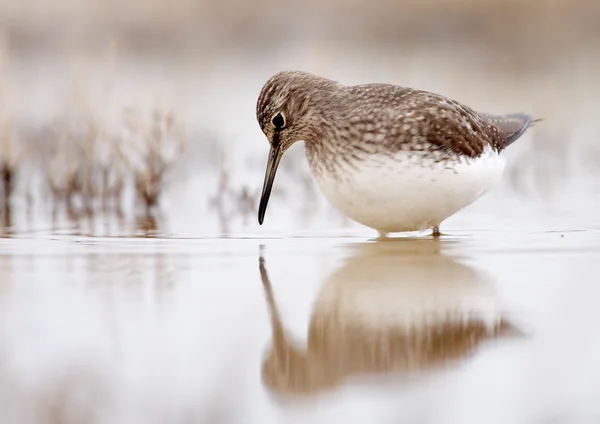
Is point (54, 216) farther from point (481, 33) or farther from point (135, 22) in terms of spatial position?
point (481, 33)

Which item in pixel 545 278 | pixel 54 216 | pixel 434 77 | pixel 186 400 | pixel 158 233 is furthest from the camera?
pixel 434 77

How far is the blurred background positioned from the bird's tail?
61cm

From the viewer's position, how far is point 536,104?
11.2 metres

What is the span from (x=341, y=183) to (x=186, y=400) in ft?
10.2

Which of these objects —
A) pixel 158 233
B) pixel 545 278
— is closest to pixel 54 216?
pixel 158 233

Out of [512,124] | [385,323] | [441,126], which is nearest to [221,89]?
[512,124]

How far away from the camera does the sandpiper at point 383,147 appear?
241 inches

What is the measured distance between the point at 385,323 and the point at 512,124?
4136 mm

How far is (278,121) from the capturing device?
679cm

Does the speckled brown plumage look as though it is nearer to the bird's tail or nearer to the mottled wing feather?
the mottled wing feather

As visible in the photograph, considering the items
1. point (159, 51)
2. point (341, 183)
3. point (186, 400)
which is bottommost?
point (186, 400)

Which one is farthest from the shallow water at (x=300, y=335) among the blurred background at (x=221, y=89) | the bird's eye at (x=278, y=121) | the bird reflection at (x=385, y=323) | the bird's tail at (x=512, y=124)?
the bird's tail at (x=512, y=124)

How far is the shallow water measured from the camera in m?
3.22

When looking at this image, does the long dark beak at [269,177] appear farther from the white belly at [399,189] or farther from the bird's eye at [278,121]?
the white belly at [399,189]
